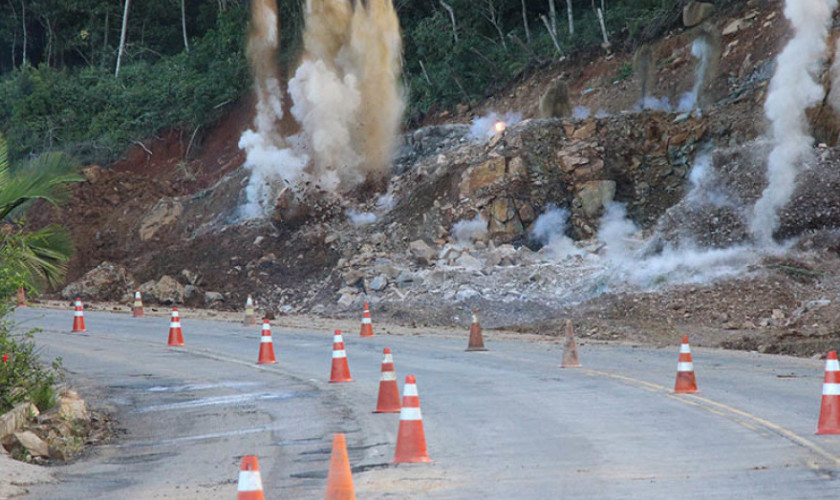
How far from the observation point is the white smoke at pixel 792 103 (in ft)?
91.6

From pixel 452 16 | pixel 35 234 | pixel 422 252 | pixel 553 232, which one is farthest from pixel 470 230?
pixel 35 234

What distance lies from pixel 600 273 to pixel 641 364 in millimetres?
11508

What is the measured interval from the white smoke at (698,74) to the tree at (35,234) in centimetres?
2690

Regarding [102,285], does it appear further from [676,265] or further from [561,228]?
[676,265]

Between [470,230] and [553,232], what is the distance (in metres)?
2.46

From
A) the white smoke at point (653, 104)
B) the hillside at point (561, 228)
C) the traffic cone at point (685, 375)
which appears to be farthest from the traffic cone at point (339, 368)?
the white smoke at point (653, 104)

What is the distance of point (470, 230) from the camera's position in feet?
111

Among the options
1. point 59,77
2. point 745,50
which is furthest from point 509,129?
point 59,77

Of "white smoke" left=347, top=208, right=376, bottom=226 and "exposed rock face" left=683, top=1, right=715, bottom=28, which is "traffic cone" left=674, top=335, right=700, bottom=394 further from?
"exposed rock face" left=683, top=1, right=715, bottom=28

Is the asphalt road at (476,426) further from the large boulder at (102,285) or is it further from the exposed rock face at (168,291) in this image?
the large boulder at (102,285)

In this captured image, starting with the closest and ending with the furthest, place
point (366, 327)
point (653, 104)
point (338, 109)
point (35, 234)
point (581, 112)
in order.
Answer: point (35, 234) < point (366, 327) < point (653, 104) < point (581, 112) < point (338, 109)

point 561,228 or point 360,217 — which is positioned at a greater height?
point 360,217

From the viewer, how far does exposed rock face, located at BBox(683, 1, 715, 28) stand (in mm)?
39688

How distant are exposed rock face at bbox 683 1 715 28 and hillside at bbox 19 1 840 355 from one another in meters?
0.36
